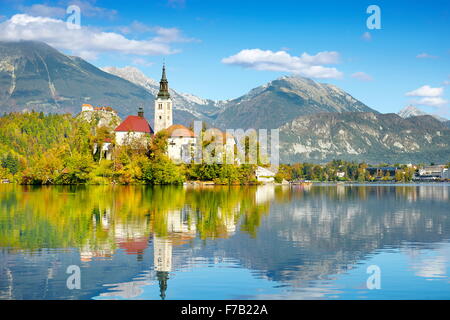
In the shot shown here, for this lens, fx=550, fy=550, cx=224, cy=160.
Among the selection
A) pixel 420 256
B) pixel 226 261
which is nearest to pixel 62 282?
pixel 226 261

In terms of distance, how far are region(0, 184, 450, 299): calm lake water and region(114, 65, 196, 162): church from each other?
77.9 m

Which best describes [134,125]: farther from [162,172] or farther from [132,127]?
[162,172]

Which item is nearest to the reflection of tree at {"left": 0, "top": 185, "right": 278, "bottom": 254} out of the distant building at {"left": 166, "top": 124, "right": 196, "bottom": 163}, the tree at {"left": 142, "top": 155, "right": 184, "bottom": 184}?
the tree at {"left": 142, "top": 155, "right": 184, "bottom": 184}

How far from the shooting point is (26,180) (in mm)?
109625

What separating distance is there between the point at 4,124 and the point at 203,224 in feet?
498

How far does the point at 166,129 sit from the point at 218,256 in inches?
4412

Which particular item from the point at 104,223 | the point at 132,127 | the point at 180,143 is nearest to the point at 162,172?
the point at 180,143

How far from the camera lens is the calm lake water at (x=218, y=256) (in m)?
17.2

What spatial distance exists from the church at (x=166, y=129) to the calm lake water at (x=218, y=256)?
7795cm

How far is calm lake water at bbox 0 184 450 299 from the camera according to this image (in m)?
17.2

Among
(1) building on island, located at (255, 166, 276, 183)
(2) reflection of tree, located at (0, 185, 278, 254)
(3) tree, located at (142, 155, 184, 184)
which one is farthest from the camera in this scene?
(1) building on island, located at (255, 166, 276, 183)

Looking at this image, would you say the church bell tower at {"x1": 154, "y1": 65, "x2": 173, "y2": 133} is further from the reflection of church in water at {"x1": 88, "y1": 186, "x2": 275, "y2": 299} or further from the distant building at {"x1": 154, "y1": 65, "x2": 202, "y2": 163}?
the reflection of church in water at {"x1": 88, "y1": 186, "x2": 275, "y2": 299}

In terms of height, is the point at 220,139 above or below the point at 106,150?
above

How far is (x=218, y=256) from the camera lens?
23.2m
